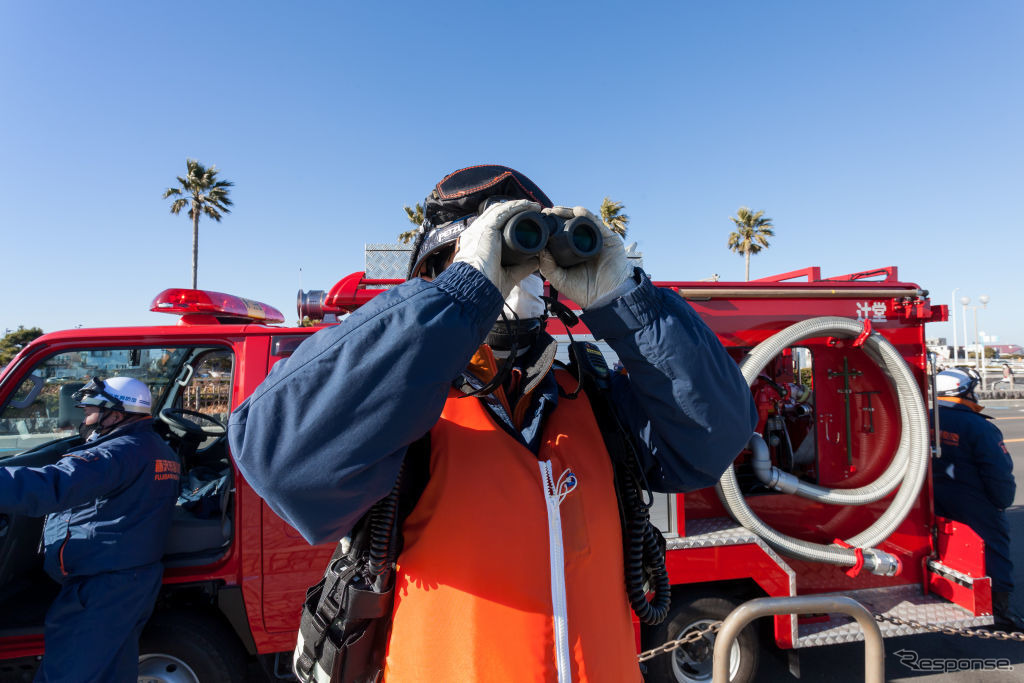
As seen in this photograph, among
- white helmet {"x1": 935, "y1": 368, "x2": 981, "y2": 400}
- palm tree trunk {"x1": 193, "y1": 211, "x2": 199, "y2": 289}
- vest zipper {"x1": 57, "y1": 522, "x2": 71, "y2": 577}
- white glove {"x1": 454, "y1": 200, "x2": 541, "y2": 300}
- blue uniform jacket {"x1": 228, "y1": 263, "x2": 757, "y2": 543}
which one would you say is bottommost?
vest zipper {"x1": 57, "y1": 522, "x2": 71, "y2": 577}

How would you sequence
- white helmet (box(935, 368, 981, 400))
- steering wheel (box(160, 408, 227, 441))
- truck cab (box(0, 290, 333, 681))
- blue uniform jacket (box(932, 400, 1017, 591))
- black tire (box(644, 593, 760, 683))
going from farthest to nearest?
white helmet (box(935, 368, 981, 400)), blue uniform jacket (box(932, 400, 1017, 591)), steering wheel (box(160, 408, 227, 441)), black tire (box(644, 593, 760, 683)), truck cab (box(0, 290, 333, 681))

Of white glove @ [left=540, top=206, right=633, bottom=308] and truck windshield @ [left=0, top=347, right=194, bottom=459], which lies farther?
truck windshield @ [left=0, top=347, right=194, bottom=459]

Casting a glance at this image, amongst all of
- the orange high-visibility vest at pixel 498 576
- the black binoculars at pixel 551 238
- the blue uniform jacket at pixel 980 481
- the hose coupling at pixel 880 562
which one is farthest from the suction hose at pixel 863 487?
the black binoculars at pixel 551 238

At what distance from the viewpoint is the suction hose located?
10.5ft

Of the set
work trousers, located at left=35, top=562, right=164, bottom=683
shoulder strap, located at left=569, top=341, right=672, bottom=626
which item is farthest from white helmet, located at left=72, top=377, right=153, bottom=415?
shoulder strap, located at left=569, top=341, right=672, bottom=626

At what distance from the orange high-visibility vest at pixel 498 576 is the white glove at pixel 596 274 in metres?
0.34

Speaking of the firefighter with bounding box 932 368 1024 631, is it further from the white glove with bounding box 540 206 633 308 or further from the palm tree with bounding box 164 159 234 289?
the palm tree with bounding box 164 159 234 289

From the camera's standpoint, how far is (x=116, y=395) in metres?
2.66

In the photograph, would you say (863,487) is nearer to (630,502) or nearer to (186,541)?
(630,502)

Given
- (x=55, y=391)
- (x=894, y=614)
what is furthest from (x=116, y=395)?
(x=894, y=614)

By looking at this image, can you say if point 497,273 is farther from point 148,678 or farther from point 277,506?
point 148,678

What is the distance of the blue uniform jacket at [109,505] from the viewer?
2.32 m

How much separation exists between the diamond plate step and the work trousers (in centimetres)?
344

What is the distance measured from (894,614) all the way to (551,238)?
377 cm
